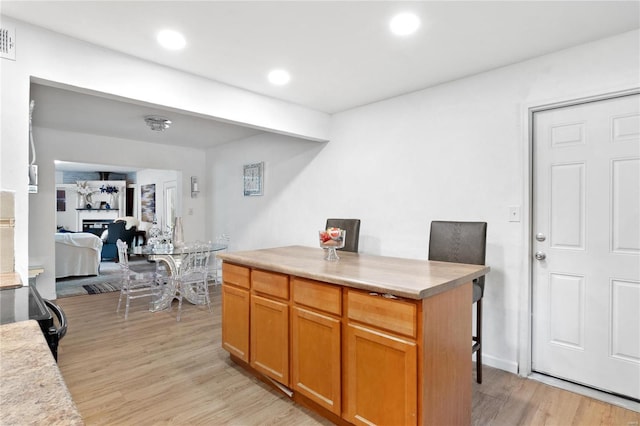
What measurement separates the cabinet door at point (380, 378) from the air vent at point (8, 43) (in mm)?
2576

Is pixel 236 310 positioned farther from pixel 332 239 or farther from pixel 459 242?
pixel 459 242

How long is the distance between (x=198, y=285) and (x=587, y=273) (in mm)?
4348

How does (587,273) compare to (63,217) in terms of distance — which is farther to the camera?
(63,217)

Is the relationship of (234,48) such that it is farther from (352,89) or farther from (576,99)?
(576,99)

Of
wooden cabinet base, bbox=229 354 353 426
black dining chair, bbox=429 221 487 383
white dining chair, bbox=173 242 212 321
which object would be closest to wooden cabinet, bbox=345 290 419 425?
wooden cabinet base, bbox=229 354 353 426

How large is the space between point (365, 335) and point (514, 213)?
1.69 m

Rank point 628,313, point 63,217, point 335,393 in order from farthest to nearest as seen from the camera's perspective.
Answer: point 63,217, point 628,313, point 335,393

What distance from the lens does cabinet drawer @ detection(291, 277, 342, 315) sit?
1913 millimetres

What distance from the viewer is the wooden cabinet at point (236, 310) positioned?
2.58 metres

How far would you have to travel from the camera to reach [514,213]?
8.83 ft

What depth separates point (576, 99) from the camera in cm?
243

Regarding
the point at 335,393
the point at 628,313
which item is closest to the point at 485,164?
the point at 628,313

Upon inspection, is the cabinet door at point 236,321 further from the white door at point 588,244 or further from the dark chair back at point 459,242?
the white door at point 588,244

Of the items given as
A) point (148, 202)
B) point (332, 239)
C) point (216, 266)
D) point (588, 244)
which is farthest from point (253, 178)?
point (148, 202)
